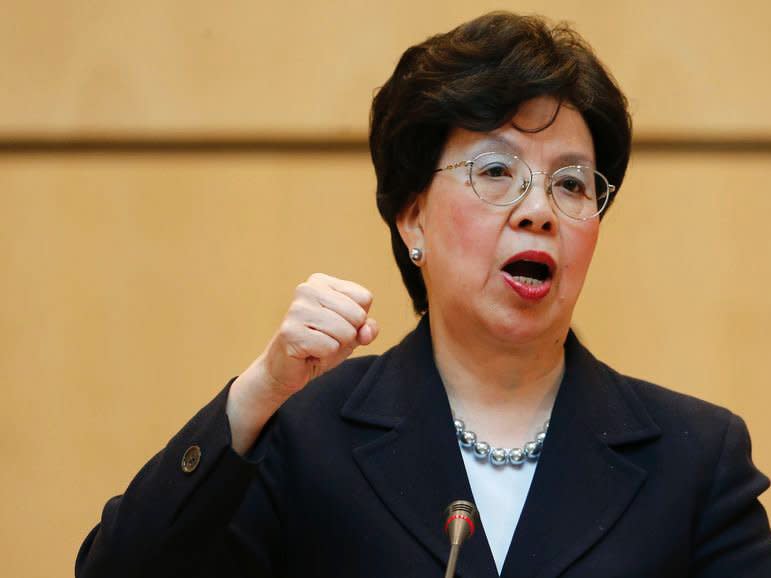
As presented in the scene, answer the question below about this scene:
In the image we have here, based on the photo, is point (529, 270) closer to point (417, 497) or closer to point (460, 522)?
point (417, 497)

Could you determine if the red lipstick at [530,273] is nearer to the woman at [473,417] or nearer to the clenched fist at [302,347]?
the woman at [473,417]

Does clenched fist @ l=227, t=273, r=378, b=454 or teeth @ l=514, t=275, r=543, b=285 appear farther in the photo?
teeth @ l=514, t=275, r=543, b=285

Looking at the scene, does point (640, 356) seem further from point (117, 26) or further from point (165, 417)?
point (117, 26)

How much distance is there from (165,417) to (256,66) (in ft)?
2.64

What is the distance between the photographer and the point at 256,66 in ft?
8.57

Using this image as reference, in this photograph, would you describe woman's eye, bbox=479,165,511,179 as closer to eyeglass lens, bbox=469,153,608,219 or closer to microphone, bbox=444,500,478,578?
eyeglass lens, bbox=469,153,608,219

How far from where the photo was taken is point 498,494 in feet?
5.49

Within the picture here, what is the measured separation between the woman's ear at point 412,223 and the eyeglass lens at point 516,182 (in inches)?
5.2

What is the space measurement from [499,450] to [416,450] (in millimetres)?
126

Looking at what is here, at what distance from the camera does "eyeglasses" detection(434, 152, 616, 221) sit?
169cm

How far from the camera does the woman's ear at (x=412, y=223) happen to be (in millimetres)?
→ 1810

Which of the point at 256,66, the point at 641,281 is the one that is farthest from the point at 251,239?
the point at 641,281

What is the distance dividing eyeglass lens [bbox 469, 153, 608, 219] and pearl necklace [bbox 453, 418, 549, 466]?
0.33m

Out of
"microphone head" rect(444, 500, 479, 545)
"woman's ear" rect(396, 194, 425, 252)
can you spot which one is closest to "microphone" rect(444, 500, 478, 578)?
"microphone head" rect(444, 500, 479, 545)
